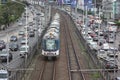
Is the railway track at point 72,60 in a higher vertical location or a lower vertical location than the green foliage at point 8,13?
lower

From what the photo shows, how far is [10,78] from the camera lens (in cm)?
3728

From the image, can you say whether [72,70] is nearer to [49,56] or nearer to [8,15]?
[49,56]


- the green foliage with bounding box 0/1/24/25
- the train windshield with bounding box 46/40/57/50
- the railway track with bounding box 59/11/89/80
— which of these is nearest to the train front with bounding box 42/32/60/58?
the train windshield with bounding box 46/40/57/50

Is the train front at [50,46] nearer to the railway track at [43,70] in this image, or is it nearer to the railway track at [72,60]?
the railway track at [43,70]

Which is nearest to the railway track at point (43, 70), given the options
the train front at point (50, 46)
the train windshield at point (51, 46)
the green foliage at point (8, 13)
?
the train front at point (50, 46)

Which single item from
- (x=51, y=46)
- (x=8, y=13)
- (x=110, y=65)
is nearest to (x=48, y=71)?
(x=51, y=46)

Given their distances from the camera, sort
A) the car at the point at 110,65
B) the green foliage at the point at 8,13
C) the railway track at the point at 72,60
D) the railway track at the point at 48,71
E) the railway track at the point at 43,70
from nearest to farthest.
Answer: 1. the railway track at the point at 43,70
2. the railway track at the point at 48,71
3. the railway track at the point at 72,60
4. the car at the point at 110,65
5. the green foliage at the point at 8,13

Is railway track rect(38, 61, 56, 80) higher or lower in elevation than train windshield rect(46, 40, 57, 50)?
lower

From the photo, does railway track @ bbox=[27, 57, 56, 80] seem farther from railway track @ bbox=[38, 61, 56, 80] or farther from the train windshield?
the train windshield

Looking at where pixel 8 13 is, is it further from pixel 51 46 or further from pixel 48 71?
pixel 48 71

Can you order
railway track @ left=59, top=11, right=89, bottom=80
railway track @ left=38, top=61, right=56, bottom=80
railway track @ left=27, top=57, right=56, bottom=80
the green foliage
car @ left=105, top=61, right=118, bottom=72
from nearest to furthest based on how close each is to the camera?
railway track @ left=27, top=57, right=56, bottom=80
railway track @ left=38, top=61, right=56, bottom=80
railway track @ left=59, top=11, right=89, bottom=80
car @ left=105, top=61, right=118, bottom=72
the green foliage

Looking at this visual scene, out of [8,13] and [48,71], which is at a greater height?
[8,13]

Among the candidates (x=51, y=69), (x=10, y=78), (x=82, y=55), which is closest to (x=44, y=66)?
(x=51, y=69)

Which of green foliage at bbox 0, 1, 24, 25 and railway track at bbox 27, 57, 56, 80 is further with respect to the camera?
green foliage at bbox 0, 1, 24, 25
